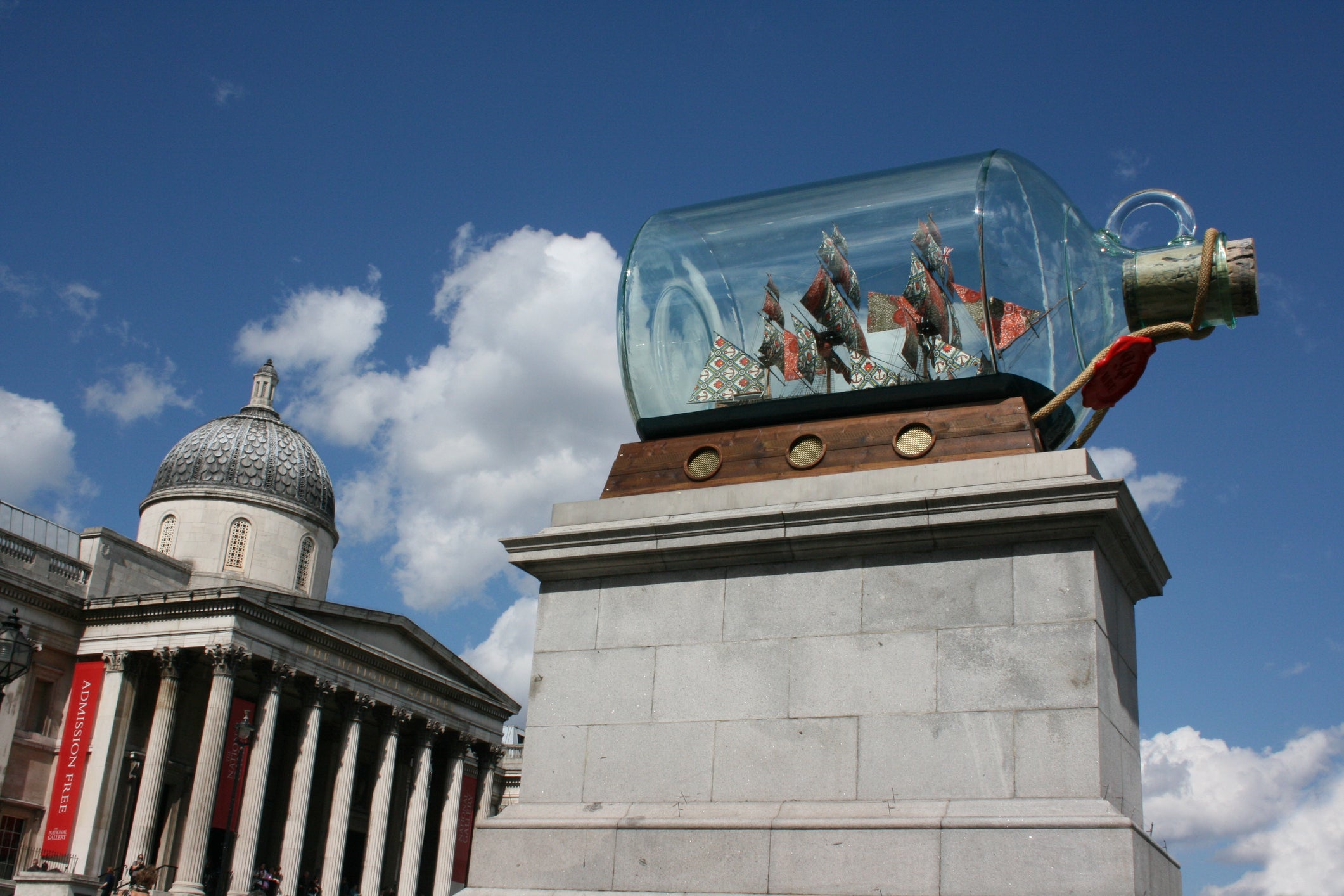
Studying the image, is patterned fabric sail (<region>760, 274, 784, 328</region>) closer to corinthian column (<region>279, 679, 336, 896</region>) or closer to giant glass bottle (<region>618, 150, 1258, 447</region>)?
giant glass bottle (<region>618, 150, 1258, 447</region>)

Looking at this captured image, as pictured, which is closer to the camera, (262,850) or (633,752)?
(633,752)

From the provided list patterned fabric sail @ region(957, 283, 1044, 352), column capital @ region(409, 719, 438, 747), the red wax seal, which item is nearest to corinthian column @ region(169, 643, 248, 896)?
column capital @ region(409, 719, 438, 747)

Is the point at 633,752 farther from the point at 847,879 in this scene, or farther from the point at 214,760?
the point at 214,760

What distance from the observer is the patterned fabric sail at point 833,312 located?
29.1 feet

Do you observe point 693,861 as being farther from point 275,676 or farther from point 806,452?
point 275,676

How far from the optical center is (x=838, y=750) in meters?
7.44

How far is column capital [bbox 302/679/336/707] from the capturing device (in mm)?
45781

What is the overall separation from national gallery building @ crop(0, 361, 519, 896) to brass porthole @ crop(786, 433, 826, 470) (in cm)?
2633

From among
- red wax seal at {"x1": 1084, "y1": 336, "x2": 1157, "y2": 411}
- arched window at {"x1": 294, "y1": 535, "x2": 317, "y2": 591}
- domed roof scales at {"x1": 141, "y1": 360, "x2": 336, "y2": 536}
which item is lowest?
red wax seal at {"x1": 1084, "y1": 336, "x2": 1157, "y2": 411}

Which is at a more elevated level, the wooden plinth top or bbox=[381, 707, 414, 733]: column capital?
bbox=[381, 707, 414, 733]: column capital

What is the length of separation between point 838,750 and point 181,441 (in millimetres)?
58357

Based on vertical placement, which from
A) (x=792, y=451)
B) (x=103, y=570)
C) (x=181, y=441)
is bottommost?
(x=792, y=451)

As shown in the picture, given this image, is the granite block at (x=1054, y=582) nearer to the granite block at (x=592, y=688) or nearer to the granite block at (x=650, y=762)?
the granite block at (x=650, y=762)

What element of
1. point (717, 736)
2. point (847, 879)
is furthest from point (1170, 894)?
point (717, 736)
